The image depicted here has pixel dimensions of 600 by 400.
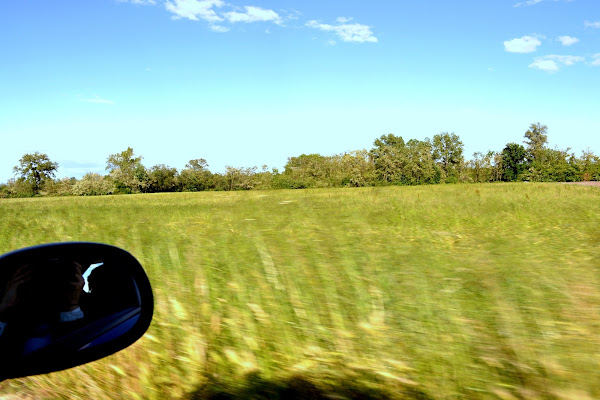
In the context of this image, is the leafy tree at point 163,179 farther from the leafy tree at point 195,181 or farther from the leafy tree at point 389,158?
the leafy tree at point 389,158

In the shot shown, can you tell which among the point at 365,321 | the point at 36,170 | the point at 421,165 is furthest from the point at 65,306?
the point at 421,165

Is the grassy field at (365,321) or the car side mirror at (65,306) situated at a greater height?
the car side mirror at (65,306)

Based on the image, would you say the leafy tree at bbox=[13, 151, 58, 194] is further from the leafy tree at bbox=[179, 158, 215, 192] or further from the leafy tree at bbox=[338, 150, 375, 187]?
the leafy tree at bbox=[338, 150, 375, 187]

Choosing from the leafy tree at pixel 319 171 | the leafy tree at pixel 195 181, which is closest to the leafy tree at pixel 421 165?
the leafy tree at pixel 319 171

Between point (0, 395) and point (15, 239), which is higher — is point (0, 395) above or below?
below

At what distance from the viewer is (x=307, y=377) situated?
254 cm

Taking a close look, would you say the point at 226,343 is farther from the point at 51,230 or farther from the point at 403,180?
the point at 403,180

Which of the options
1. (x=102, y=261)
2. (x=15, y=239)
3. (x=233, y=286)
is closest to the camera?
(x=102, y=261)

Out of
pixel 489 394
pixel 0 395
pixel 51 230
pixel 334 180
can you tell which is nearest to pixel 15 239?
pixel 51 230

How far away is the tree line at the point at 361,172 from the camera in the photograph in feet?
203

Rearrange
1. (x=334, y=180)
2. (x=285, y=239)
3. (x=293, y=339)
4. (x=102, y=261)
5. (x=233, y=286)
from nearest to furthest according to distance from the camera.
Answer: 1. (x=102, y=261)
2. (x=293, y=339)
3. (x=233, y=286)
4. (x=285, y=239)
5. (x=334, y=180)

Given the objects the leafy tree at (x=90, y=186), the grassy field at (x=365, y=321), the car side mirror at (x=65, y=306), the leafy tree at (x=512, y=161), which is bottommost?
the grassy field at (x=365, y=321)

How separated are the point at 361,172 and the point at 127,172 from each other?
4885 centimetres

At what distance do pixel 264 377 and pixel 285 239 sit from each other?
5311 mm
